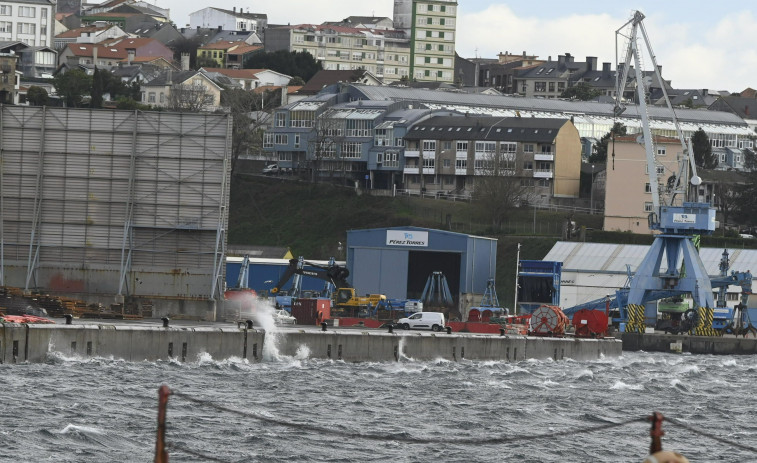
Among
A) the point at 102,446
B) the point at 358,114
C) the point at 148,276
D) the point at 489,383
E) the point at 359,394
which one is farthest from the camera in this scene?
the point at 358,114

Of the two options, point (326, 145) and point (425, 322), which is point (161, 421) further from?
point (326, 145)

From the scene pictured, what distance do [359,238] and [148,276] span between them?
2585cm

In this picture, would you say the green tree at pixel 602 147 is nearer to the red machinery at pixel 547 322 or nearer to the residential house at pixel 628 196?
the residential house at pixel 628 196

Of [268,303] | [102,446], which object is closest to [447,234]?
[268,303]

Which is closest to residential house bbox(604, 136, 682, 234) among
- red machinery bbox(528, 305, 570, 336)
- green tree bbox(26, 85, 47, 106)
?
red machinery bbox(528, 305, 570, 336)

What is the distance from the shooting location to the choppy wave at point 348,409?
137 feet

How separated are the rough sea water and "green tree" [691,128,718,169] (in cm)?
8639

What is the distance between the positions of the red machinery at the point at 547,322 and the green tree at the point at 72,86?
80022mm

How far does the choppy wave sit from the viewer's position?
41.6 metres

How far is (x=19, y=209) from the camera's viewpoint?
78562 mm

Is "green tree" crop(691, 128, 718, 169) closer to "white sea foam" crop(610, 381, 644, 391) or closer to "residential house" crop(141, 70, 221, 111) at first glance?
"residential house" crop(141, 70, 221, 111)

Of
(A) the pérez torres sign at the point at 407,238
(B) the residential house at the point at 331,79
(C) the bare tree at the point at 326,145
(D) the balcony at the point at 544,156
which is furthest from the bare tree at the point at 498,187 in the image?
(B) the residential house at the point at 331,79

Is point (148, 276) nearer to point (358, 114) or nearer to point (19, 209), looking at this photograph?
point (19, 209)

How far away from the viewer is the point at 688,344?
98750 mm
